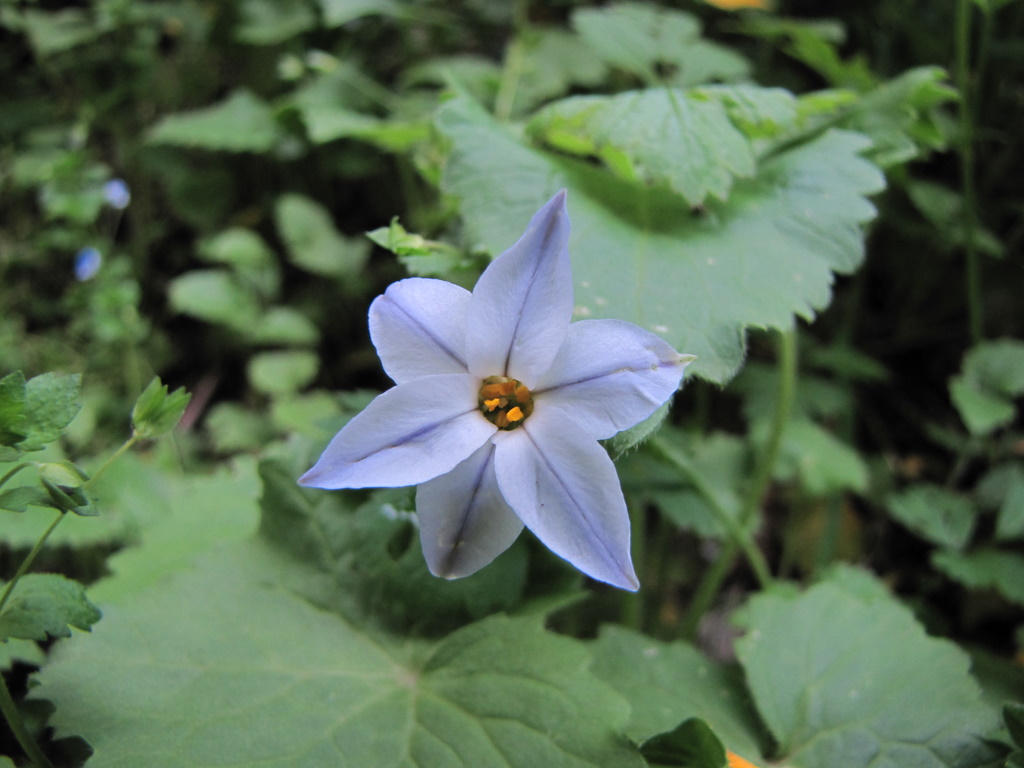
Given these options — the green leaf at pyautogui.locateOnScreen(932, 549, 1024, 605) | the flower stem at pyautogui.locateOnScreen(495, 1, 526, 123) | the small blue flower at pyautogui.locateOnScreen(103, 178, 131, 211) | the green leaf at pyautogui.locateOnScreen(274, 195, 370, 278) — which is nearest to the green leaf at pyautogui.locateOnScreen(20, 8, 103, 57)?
the small blue flower at pyautogui.locateOnScreen(103, 178, 131, 211)

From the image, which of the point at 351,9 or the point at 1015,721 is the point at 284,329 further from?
the point at 1015,721

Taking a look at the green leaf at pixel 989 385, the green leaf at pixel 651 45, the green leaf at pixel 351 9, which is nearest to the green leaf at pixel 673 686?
the green leaf at pixel 989 385

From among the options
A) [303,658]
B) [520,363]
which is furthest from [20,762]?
[520,363]

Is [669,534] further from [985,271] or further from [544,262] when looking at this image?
[985,271]

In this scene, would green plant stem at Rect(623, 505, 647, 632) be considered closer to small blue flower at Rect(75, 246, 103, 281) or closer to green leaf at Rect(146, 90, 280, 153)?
green leaf at Rect(146, 90, 280, 153)

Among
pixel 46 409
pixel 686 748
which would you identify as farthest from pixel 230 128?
pixel 686 748

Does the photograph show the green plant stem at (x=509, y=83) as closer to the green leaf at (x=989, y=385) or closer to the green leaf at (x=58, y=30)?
the green leaf at (x=989, y=385)
